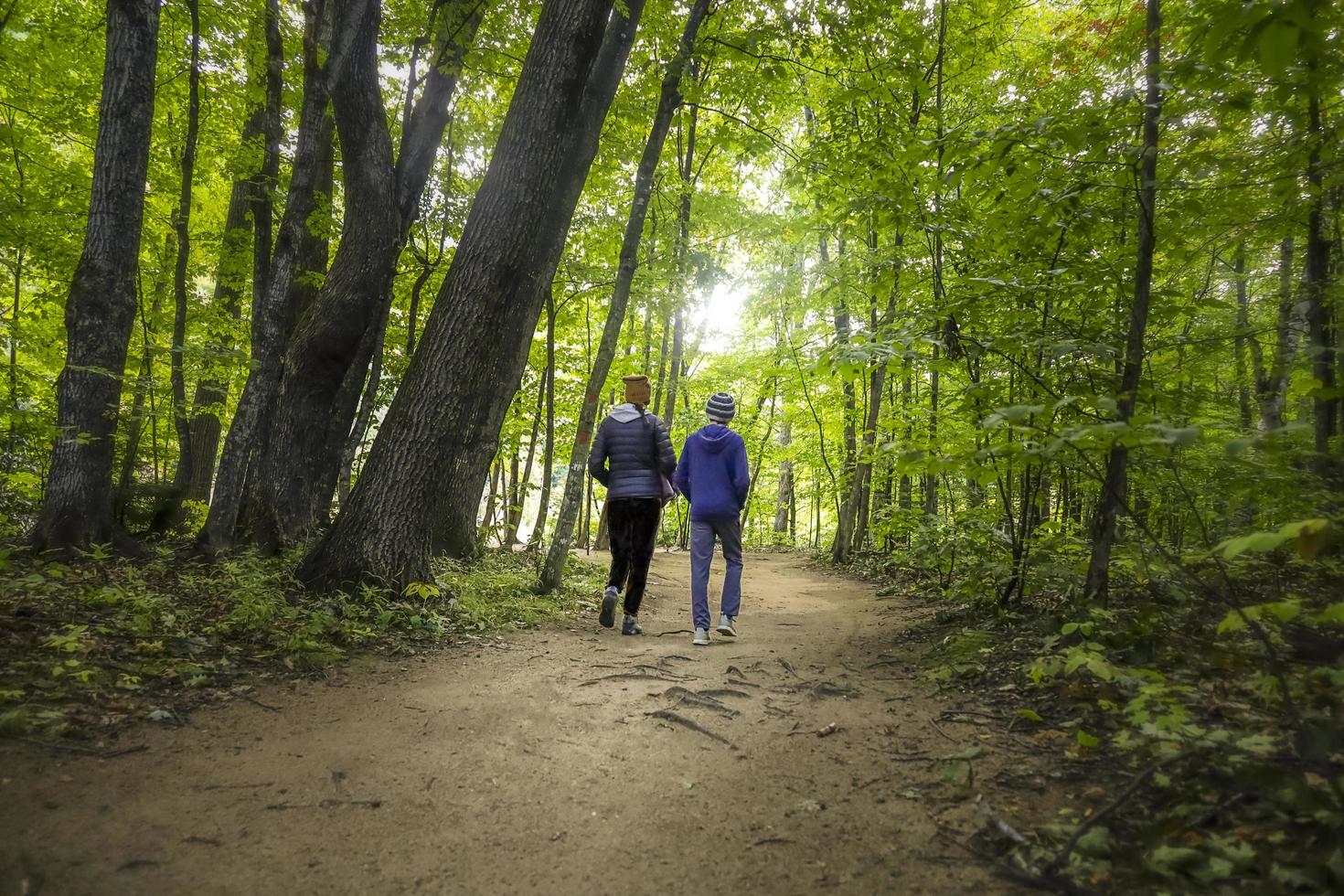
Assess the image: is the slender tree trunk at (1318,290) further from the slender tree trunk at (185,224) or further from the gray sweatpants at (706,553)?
the slender tree trunk at (185,224)

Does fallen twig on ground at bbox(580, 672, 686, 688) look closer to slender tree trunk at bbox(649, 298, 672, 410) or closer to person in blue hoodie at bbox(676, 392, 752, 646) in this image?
person in blue hoodie at bbox(676, 392, 752, 646)

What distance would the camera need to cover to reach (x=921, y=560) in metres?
7.70

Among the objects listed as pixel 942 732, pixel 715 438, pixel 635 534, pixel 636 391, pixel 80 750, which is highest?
pixel 636 391

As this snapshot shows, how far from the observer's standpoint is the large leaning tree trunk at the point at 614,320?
297 inches

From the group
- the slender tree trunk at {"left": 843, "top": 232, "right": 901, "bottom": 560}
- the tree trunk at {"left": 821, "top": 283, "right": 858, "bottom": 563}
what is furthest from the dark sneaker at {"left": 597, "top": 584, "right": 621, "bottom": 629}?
the tree trunk at {"left": 821, "top": 283, "right": 858, "bottom": 563}

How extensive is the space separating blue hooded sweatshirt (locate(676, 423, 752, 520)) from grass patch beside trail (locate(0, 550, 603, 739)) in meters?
2.18

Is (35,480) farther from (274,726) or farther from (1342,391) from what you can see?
(1342,391)

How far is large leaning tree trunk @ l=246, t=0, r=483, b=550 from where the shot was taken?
7.98 m

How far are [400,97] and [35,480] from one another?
8359 millimetres

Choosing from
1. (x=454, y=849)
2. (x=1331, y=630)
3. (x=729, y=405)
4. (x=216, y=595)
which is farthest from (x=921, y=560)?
(x=216, y=595)

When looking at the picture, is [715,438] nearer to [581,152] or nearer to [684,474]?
[684,474]

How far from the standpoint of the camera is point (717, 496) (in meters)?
6.12

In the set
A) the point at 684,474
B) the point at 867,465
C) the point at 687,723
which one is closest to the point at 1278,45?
the point at 687,723

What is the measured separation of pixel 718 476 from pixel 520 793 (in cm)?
362
